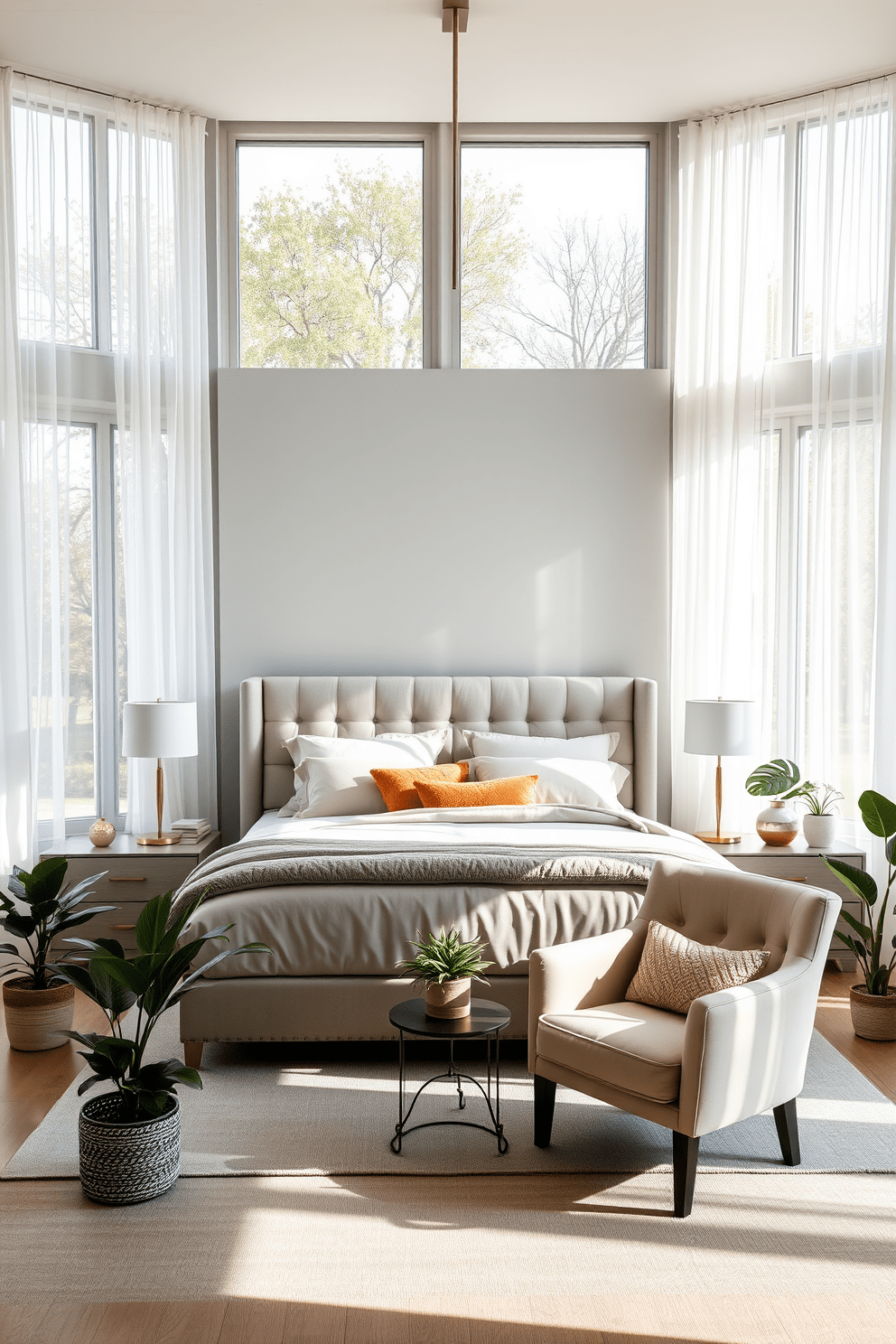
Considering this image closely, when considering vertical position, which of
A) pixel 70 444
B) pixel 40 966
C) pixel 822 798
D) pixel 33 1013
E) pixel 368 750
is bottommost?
pixel 33 1013

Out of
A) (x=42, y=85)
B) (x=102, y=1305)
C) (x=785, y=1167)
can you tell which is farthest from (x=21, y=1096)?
(x=42, y=85)

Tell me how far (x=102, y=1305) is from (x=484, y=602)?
3882mm

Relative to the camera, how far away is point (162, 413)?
553 centimetres

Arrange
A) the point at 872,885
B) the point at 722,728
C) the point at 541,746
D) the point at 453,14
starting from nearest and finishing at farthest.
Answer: the point at 872,885 → the point at 453,14 → the point at 722,728 → the point at 541,746

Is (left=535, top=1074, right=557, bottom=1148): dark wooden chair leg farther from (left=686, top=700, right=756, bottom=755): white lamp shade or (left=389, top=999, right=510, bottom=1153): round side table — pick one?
(left=686, top=700, right=756, bottom=755): white lamp shade

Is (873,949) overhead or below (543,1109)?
overhead

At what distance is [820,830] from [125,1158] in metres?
3.38

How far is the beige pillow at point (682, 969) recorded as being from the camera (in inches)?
119

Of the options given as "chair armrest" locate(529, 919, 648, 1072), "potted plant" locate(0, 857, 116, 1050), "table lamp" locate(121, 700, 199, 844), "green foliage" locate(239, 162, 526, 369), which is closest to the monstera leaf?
"chair armrest" locate(529, 919, 648, 1072)

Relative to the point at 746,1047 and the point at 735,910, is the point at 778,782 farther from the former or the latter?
the point at 746,1047

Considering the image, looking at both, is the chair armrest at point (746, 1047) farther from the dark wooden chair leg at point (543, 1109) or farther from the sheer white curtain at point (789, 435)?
the sheer white curtain at point (789, 435)

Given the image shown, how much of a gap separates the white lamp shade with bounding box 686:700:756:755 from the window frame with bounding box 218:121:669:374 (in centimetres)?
195

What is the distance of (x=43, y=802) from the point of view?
17.1 feet

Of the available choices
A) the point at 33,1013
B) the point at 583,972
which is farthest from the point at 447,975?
the point at 33,1013
